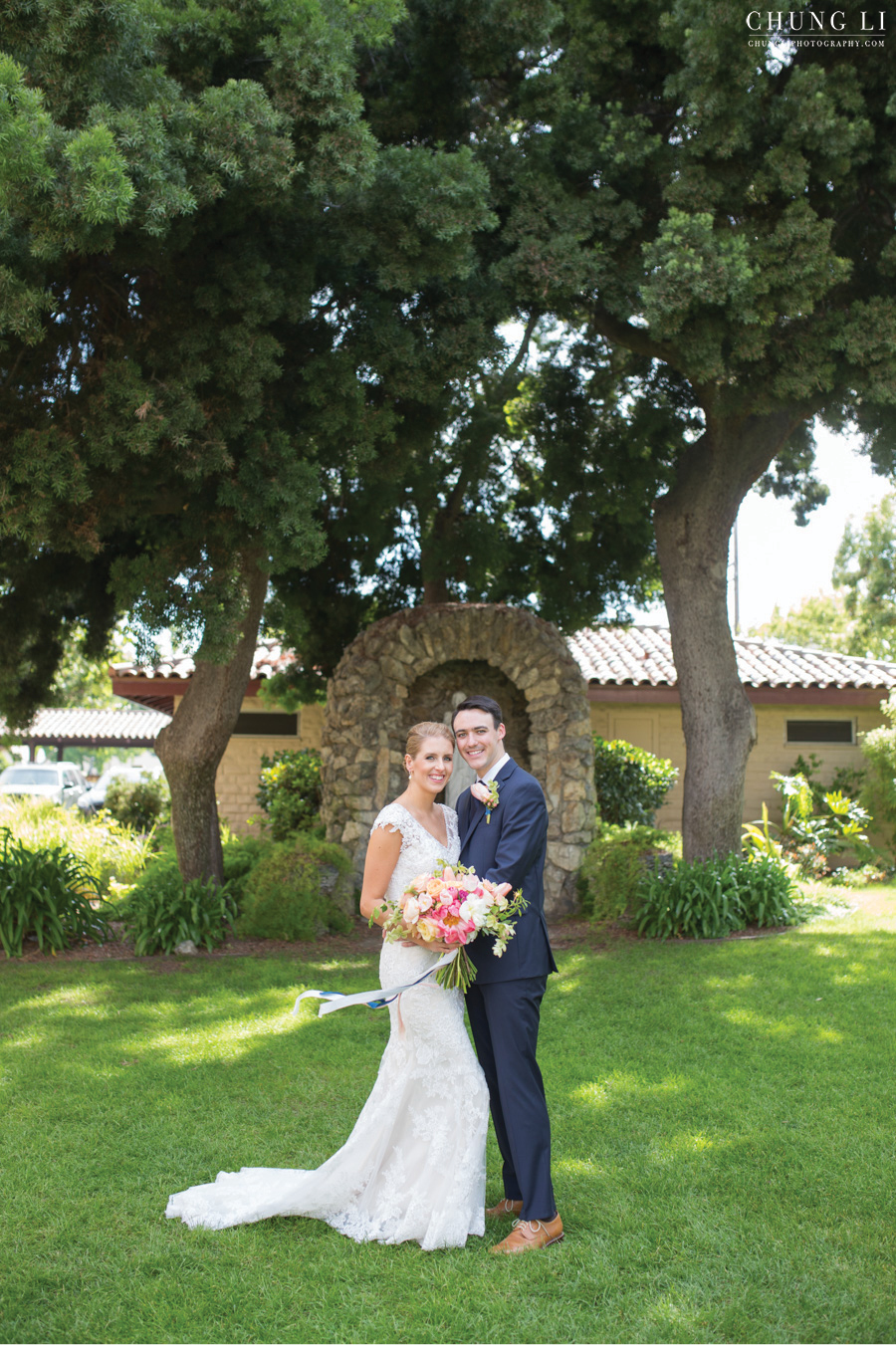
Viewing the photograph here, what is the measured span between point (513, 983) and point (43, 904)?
7.56 m

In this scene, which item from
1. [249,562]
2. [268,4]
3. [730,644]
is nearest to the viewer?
[268,4]

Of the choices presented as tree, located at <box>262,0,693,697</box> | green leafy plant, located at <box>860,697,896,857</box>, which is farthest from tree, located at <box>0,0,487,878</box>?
green leafy plant, located at <box>860,697,896,857</box>

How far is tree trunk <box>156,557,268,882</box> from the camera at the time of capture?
33.2ft

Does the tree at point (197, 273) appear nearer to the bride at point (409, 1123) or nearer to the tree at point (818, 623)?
the bride at point (409, 1123)

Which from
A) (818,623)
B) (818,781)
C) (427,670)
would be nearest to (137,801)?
(427,670)

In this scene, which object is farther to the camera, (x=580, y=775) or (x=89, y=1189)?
(x=580, y=775)

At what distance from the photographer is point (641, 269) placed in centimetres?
952

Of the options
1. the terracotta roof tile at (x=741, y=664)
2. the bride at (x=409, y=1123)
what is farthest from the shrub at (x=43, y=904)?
the terracotta roof tile at (x=741, y=664)

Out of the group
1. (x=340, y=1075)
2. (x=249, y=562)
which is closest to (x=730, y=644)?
(x=249, y=562)

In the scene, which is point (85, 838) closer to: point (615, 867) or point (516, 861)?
point (615, 867)

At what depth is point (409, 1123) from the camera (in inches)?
157

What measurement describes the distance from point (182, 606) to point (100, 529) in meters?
1.01

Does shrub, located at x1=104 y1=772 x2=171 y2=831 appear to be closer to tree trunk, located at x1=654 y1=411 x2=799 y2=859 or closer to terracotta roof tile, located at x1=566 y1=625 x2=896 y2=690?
terracotta roof tile, located at x1=566 y1=625 x2=896 y2=690

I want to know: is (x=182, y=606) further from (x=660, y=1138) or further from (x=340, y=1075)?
(x=660, y=1138)
